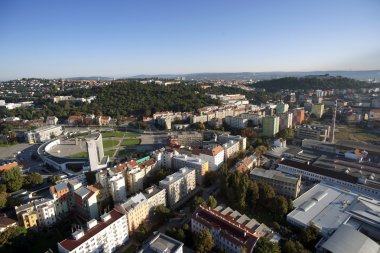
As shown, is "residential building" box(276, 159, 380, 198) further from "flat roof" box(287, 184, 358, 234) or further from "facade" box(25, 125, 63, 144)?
"facade" box(25, 125, 63, 144)

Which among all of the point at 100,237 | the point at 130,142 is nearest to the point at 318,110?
the point at 130,142

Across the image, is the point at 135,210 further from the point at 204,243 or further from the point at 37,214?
the point at 37,214

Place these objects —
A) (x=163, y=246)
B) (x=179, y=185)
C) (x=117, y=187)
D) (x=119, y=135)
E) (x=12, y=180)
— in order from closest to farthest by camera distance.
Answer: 1. (x=163, y=246)
2. (x=117, y=187)
3. (x=179, y=185)
4. (x=12, y=180)
5. (x=119, y=135)

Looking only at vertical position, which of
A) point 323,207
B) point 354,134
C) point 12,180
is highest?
point 12,180

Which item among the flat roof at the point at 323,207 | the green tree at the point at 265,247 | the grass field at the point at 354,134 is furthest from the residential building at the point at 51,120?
the grass field at the point at 354,134

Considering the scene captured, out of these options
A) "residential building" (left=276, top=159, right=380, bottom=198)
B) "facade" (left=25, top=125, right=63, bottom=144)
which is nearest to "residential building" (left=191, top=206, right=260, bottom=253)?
"residential building" (left=276, top=159, right=380, bottom=198)

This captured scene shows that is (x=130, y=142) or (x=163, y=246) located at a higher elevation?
(x=163, y=246)
